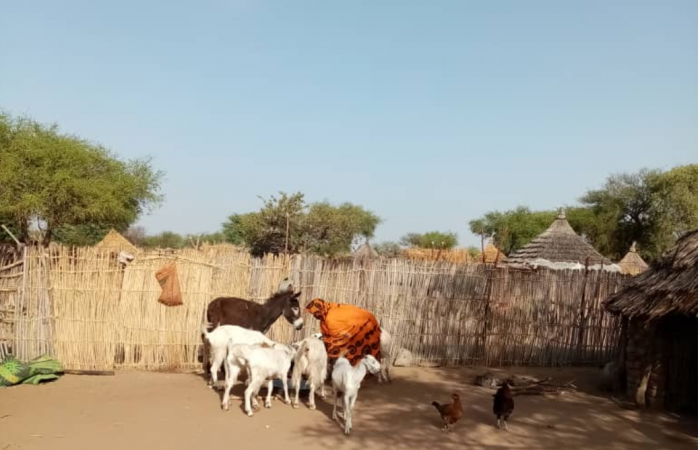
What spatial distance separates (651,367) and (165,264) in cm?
799

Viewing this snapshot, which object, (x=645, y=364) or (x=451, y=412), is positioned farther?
A: (x=645, y=364)

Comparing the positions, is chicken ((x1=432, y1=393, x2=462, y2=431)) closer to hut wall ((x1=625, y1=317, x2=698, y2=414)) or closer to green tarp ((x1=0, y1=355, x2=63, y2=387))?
hut wall ((x1=625, y1=317, x2=698, y2=414))

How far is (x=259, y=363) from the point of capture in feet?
25.3

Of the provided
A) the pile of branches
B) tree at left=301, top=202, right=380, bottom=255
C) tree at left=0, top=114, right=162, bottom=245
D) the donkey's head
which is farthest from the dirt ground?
tree at left=301, top=202, right=380, bottom=255

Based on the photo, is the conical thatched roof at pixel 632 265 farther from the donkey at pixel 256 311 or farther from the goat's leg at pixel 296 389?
the goat's leg at pixel 296 389

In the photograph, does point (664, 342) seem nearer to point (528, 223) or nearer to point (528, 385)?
point (528, 385)

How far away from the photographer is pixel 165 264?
10.8 m

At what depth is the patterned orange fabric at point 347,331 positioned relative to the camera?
9.15 metres

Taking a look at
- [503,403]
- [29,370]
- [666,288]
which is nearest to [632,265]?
[666,288]

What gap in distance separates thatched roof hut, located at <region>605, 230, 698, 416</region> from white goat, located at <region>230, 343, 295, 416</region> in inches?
195

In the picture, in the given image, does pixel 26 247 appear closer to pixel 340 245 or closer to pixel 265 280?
pixel 265 280

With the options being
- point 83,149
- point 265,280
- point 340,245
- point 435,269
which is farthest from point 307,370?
point 340,245

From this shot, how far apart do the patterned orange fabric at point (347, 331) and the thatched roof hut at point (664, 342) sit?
3.77 m

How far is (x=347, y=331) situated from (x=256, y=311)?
200 cm
